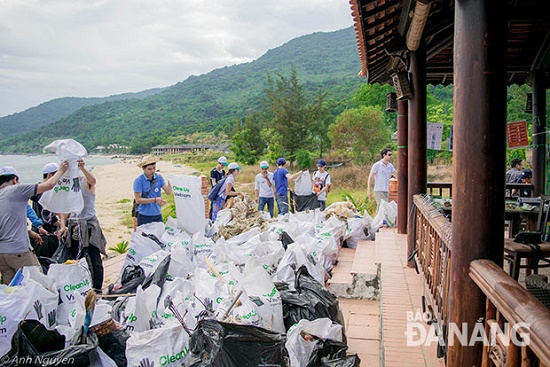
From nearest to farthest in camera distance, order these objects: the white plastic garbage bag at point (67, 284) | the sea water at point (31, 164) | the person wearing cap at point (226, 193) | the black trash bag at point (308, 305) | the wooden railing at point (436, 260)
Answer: the wooden railing at point (436, 260)
the black trash bag at point (308, 305)
the white plastic garbage bag at point (67, 284)
the person wearing cap at point (226, 193)
the sea water at point (31, 164)

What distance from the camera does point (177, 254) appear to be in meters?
4.62

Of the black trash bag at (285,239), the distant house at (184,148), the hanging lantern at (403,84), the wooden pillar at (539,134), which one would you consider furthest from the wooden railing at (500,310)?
the distant house at (184,148)

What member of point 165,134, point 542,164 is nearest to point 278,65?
point 165,134

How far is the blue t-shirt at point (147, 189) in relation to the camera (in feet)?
18.3

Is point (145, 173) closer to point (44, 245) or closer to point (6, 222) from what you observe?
point (44, 245)

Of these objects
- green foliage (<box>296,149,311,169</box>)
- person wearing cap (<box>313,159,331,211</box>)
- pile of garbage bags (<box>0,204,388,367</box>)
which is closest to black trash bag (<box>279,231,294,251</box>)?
pile of garbage bags (<box>0,204,388,367</box>)

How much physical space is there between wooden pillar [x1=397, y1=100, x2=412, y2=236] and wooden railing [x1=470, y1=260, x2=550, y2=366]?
383 cm

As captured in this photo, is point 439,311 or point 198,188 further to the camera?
point 198,188

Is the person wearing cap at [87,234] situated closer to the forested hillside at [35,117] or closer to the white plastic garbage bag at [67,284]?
the white plastic garbage bag at [67,284]

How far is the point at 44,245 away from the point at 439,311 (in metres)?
4.82

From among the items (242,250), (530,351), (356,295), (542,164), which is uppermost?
(542,164)

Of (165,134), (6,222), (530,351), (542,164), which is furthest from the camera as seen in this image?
(165,134)

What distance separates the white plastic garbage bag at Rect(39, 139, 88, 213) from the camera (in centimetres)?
421

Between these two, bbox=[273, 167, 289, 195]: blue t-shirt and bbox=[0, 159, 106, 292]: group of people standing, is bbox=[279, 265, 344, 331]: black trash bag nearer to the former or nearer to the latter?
bbox=[0, 159, 106, 292]: group of people standing
